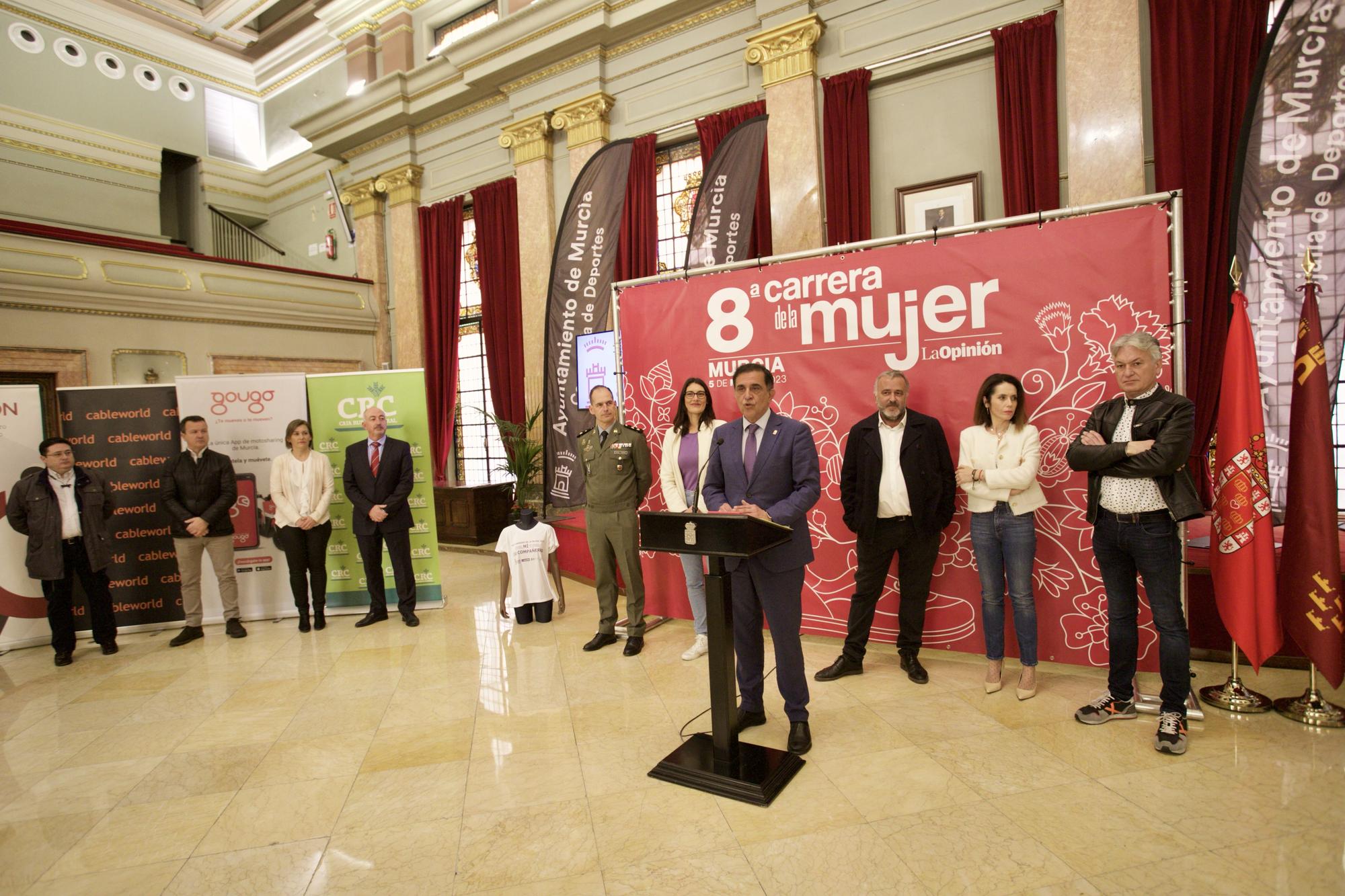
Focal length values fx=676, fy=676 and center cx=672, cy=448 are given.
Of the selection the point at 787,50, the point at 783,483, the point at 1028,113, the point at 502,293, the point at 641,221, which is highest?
the point at 787,50

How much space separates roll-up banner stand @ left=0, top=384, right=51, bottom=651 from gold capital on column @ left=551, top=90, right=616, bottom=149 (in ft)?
18.0

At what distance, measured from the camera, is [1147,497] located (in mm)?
2576

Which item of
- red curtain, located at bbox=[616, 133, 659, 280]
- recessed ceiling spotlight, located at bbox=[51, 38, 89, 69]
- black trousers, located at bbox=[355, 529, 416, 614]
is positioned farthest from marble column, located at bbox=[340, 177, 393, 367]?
black trousers, located at bbox=[355, 529, 416, 614]

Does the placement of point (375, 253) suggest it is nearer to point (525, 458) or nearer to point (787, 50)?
point (525, 458)

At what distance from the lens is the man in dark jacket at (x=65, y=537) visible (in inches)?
168

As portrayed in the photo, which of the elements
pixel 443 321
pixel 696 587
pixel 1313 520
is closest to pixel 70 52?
pixel 443 321

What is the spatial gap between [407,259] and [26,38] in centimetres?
583

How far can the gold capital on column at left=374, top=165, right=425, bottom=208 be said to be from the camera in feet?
30.7

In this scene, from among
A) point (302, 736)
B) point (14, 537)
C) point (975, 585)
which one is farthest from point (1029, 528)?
point (14, 537)

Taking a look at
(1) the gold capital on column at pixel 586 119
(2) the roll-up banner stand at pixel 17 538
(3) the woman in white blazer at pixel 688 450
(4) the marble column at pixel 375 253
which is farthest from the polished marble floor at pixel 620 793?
(4) the marble column at pixel 375 253

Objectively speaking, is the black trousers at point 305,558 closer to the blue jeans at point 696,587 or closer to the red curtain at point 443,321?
the blue jeans at point 696,587

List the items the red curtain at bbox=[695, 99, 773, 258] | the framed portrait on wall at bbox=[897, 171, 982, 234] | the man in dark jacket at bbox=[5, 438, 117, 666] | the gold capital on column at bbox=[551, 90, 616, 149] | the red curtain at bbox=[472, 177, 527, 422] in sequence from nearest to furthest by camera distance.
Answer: the man in dark jacket at bbox=[5, 438, 117, 666]
the framed portrait on wall at bbox=[897, 171, 982, 234]
the red curtain at bbox=[695, 99, 773, 258]
the gold capital on column at bbox=[551, 90, 616, 149]
the red curtain at bbox=[472, 177, 527, 422]

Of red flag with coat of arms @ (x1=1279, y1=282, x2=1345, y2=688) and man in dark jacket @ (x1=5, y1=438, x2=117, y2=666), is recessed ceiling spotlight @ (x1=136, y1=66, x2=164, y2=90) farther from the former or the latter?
red flag with coat of arms @ (x1=1279, y1=282, x2=1345, y2=688)

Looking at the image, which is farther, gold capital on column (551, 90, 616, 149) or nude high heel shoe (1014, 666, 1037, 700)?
gold capital on column (551, 90, 616, 149)
